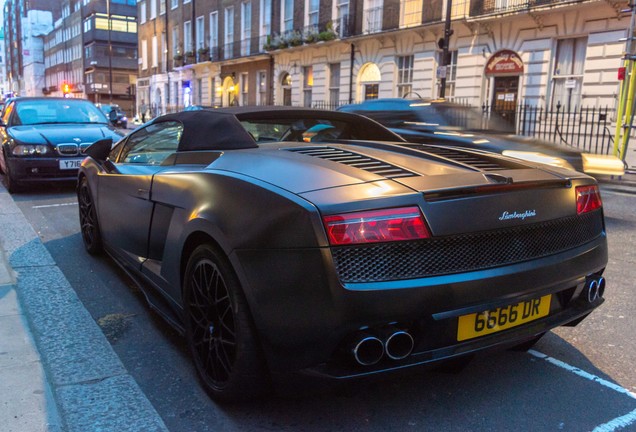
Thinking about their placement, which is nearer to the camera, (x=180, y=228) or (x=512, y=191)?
(x=512, y=191)

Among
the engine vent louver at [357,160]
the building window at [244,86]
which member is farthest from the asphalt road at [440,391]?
the building window at [244,86]

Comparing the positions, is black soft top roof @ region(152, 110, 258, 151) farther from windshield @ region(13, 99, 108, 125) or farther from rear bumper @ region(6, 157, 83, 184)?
windshield @ region(13, 99, 108, 125)

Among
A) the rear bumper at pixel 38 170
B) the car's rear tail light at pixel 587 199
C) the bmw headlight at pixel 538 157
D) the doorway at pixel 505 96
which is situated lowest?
the rear bumper at pixel 38 170

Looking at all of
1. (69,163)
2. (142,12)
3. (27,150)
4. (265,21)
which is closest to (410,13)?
(265,21)

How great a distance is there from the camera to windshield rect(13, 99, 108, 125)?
29.9 feet

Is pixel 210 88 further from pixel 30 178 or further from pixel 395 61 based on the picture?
pixel 30 178

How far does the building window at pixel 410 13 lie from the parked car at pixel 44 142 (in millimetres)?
17402

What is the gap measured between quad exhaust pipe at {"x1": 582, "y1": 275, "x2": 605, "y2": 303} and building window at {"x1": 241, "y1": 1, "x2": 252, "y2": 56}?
114 feet

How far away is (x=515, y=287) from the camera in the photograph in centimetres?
235

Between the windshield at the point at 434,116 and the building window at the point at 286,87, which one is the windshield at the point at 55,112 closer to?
the windshield at the point at 434,116

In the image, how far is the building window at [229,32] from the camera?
37.1 metres

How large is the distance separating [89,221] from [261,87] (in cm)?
3147

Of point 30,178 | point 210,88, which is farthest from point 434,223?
point 210,88

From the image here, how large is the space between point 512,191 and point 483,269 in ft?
1.32
